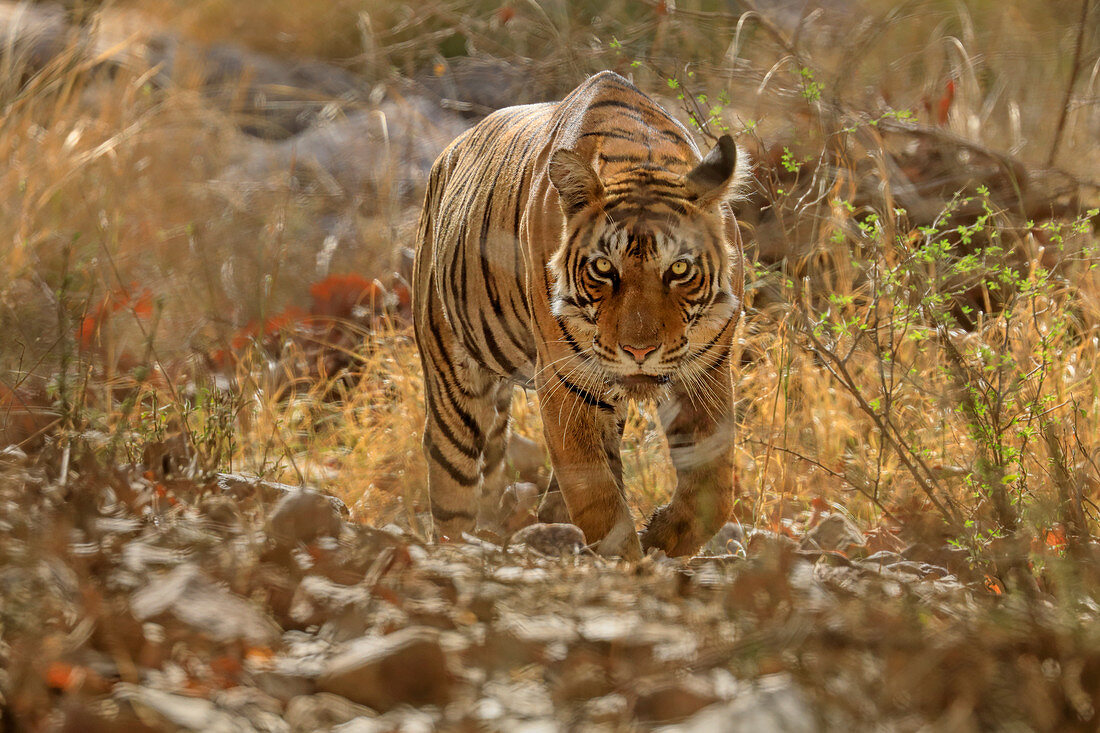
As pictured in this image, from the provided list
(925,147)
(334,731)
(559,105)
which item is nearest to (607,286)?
(559,105)

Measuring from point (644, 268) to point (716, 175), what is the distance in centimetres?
37

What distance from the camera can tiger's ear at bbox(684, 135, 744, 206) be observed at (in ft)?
10.2

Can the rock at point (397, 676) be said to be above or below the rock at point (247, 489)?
above

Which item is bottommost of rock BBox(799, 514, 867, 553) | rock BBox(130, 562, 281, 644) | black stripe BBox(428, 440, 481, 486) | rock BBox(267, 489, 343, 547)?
black stripe BBox(428, 440, 481, 486)

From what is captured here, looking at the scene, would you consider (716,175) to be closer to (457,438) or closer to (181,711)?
(457,438)

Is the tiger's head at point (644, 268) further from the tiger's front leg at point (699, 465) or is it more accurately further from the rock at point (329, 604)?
the rock at point (329, 604)

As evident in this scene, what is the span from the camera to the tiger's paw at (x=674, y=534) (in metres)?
3.21

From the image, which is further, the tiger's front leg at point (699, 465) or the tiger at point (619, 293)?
the tiger's front leg at point (699, 465)

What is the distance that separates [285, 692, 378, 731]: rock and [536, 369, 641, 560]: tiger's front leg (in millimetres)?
1461

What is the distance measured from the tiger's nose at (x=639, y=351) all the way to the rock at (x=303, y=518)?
1.00m

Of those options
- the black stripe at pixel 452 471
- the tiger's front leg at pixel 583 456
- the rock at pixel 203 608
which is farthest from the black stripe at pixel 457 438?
the rock at pixel 203 608

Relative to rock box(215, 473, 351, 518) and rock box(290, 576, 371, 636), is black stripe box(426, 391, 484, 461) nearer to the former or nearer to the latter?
rock box(215, 473, 351, 518)

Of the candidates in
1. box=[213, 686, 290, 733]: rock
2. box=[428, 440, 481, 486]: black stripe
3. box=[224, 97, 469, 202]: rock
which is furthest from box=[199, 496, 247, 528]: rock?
box=[224, 97, 469, 202]: rock

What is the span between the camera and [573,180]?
124 inches
